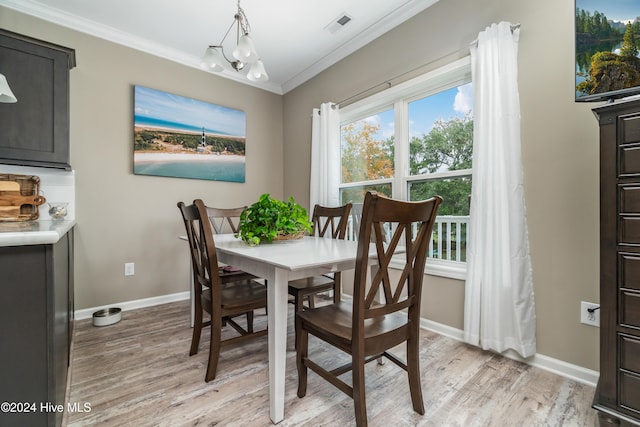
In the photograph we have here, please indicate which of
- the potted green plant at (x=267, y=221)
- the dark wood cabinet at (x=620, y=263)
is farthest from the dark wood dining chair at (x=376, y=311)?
the dark wood cabinet at (x=620, y=263)

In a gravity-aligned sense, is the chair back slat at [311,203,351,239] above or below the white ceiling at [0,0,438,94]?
below

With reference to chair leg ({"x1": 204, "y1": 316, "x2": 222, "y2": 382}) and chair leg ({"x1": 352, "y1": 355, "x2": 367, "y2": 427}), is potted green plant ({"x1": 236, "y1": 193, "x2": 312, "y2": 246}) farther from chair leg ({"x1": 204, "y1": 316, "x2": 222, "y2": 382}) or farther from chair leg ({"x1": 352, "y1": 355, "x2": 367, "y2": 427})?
chair leg ({"x1": 352, "y1": 355, "x2": 367, "y2": 427})

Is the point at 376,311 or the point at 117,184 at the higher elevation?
the point at 117,184

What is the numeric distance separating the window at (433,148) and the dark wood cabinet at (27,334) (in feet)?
7.33

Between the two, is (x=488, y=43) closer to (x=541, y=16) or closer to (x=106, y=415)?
(x=541, y=16)

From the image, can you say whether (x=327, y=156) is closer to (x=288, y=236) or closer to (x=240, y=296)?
(x=288, y=236)

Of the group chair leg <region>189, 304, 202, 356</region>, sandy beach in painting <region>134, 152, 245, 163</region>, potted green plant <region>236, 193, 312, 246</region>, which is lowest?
chair leg <region>189, 304, 202, 356</region>

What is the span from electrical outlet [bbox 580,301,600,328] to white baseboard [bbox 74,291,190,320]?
3.31 meters

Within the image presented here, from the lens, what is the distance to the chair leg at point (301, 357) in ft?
4.64

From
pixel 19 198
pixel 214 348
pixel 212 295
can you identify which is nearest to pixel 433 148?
pixel 212 295

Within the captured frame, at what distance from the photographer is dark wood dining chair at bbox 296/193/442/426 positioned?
1097 millimetres

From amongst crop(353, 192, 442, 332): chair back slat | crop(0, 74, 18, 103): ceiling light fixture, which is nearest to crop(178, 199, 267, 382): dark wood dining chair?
crop(353, 192, 442, 332): chair back slat

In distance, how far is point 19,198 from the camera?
2160mm

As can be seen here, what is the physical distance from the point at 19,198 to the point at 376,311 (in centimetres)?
272
